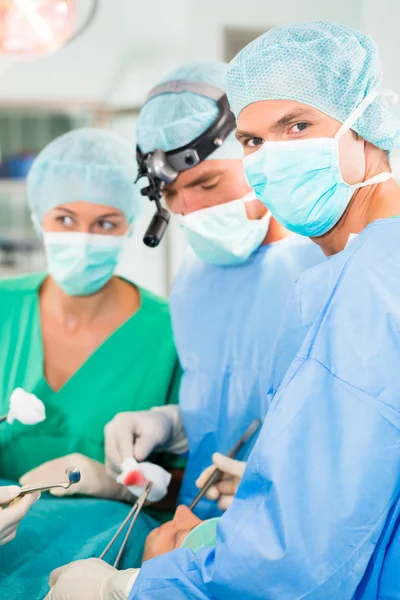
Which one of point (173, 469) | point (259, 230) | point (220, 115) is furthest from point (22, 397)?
point (220, 115)

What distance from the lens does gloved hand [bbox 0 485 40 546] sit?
3.74ft

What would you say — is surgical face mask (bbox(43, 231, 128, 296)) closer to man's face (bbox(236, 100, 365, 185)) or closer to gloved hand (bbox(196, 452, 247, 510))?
gloved hand (bbox(196, 452, 247, 510))

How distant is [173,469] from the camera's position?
6.03 feet

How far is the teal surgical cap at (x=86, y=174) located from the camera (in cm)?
178

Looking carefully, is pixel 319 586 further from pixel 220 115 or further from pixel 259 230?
pixel 220 115

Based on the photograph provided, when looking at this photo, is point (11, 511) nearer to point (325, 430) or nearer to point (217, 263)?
→ point (325, 430)

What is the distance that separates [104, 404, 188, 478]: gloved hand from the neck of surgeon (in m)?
0.71

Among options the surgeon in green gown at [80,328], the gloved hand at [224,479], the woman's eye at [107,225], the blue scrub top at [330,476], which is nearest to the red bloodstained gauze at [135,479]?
the gloved hand at [224,479]

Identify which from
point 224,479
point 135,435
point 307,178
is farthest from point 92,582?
point 307,178

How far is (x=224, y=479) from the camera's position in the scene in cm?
148

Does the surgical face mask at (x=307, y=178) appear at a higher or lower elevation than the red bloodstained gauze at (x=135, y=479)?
higher

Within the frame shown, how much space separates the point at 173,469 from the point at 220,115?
3.21 feet

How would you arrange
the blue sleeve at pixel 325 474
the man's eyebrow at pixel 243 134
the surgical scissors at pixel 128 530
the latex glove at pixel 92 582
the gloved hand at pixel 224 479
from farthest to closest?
the gloved hand at pixel 224 479
the surgical scissors at pixel 128 530
the man's eyebrow at pixel 243 134
the latex glove at pixel 92 582
the blue sleeve at pixel 325 474

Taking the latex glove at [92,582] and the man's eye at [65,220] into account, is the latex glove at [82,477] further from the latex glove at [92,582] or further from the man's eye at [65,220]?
the man's eye at [65,220]
